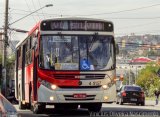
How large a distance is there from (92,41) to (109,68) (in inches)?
46.9

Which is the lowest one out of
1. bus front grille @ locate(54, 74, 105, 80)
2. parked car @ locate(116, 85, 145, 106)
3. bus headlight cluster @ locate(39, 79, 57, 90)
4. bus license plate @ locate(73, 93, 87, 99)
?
parked car @ locate(116, 85, 145, 106)

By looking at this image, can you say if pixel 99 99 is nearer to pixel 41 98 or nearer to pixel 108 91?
pixel 108 91

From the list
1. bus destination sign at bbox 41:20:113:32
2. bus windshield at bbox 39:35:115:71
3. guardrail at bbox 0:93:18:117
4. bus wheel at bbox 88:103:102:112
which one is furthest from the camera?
bus wheel at bbox 88:103:102:112

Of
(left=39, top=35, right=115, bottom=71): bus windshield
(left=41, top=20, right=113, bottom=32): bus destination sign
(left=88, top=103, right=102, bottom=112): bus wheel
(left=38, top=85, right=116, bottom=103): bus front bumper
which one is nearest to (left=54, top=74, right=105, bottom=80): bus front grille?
(left=39, top=35, right=115, bottom=71): bus windshield

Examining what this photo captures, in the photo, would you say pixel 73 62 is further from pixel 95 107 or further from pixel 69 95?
pixel 95 107

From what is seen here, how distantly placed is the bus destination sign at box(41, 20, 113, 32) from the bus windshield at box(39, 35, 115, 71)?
323 mm

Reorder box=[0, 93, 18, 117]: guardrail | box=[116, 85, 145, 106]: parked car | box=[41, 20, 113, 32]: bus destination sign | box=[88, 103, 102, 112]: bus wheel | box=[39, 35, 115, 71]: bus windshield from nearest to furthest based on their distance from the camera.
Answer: box=[0, 93, 18, 117]: guardrail, box=[39, 35, 115, 71]: bus windshield, box=[41, 20, 113, 32]: bus destination sign, box=[88, 103, 102, 112]: bus wheel, box=[116, 85, 145, 106]: parked car

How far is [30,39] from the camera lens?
71.9ft

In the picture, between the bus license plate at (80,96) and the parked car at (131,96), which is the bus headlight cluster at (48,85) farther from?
the parked car at (131,96)

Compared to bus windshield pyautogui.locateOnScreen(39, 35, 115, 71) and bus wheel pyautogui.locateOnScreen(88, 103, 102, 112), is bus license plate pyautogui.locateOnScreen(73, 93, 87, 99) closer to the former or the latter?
bus windshield pyautogui.locateOnScreen(39, 35, 115, 71)

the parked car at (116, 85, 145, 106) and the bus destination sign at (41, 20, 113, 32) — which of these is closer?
the bus destination sign at (41, 20, 113, 32)

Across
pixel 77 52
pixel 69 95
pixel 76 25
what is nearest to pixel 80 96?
pixel 69 95

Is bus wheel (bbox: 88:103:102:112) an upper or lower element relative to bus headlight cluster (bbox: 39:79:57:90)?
lower

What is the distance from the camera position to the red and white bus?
19172 millimetres
